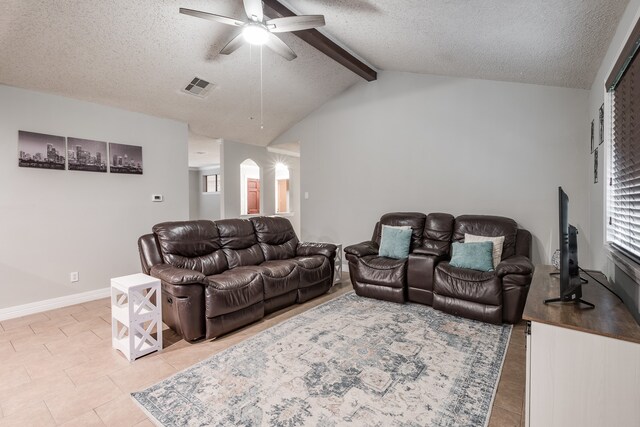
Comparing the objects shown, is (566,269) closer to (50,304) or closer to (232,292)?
(232,292)

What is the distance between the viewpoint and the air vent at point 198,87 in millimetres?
4043

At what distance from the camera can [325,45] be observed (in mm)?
3717

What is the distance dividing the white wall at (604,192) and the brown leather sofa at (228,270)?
8.66ft

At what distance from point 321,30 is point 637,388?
12.5 ft

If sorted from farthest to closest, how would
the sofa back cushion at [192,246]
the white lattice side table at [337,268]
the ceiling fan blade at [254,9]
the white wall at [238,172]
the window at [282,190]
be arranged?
the window at [282,190] < the white wall at [238,172] < the white lattice side table at [337,268] < the sofa back cushion at [192,246] < the ceiling fan blade at [254,9]

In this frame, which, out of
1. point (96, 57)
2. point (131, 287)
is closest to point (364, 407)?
point (131, 287)

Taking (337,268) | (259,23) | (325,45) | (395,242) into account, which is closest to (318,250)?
(337,268)

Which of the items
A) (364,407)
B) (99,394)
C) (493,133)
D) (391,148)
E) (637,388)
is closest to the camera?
(637,388)

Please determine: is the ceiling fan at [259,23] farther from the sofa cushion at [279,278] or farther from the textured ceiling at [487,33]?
the sofa cushion at [279,278]

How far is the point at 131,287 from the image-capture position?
243 centimetres

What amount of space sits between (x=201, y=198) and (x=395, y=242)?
8.72m

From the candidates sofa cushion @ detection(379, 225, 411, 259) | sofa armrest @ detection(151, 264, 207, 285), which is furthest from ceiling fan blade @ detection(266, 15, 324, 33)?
sofa cushion @ detection(379, 225, 411, 259)

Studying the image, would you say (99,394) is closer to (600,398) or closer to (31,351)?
(31,351)

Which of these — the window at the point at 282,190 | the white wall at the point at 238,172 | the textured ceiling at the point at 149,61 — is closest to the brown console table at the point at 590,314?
the textured ceiling at the point at 149,61
